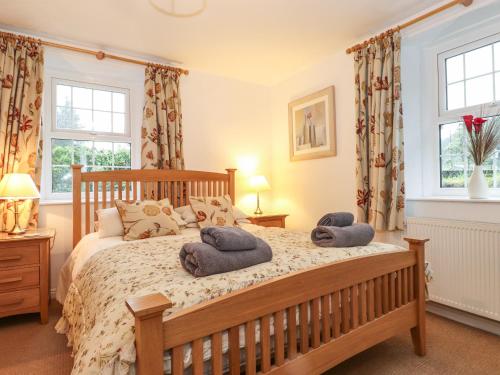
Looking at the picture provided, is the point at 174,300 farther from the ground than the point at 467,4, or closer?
closer

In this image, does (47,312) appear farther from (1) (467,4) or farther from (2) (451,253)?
(1) (467,4)

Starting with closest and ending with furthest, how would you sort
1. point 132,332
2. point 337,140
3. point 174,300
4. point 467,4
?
point 132,332, point 174,300, point 467,4, point 337,140

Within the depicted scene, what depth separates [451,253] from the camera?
229 centimetres

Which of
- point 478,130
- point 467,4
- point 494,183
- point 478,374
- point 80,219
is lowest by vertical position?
point 478,374

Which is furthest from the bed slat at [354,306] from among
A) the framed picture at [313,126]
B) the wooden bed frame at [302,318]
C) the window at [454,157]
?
the framed picture at [313,126]

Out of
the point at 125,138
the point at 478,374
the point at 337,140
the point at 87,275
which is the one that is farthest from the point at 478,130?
the point at 125,138

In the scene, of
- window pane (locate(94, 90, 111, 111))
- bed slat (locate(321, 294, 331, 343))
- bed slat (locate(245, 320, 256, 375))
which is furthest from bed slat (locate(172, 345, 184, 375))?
window pane (locate(94, 90, 111, 111))

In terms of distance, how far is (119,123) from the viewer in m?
3.26

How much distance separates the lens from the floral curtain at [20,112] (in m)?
2.53

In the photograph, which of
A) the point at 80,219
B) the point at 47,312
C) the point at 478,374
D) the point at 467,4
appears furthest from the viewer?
the point at 80,219

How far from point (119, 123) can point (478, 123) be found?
3238 millimetres

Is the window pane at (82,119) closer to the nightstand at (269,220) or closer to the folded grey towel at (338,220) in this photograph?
the nightstand at (269,220)

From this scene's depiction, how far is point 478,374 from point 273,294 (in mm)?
1398

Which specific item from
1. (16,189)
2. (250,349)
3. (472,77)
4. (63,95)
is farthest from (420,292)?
(63,95)
